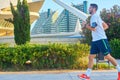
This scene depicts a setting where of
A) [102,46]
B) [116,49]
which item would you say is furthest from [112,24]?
[102,46]

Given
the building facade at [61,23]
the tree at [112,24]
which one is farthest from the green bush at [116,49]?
the building facade at [61,23]

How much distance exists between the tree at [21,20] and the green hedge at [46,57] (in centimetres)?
572

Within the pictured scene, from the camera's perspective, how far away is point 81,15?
38.1 m

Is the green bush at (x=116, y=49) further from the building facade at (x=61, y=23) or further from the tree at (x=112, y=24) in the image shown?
the building facade at (x=61, y=23)

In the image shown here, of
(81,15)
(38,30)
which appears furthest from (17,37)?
(38,30)

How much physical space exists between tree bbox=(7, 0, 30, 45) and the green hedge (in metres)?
5.72

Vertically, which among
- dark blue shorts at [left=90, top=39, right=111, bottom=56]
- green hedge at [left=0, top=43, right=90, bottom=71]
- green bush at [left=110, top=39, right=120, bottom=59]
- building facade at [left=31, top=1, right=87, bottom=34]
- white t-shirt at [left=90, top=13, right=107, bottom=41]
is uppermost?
white t-shirt at [left=90, top=13, right=107, bottom=41]

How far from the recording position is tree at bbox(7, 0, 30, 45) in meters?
18.0

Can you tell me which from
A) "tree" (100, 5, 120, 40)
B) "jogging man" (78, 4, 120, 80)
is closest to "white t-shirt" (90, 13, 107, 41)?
"jogging man" (78, 4, 120, 80)

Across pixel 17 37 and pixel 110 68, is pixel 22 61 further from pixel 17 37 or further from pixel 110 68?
pixel 17 37

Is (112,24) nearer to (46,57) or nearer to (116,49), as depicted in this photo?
(116,49)

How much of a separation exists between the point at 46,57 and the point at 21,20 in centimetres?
612

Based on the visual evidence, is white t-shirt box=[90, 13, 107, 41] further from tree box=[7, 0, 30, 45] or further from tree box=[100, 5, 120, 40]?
tree box=[100, 5, 120, 40]

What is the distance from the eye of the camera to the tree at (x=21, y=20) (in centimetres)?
1804
